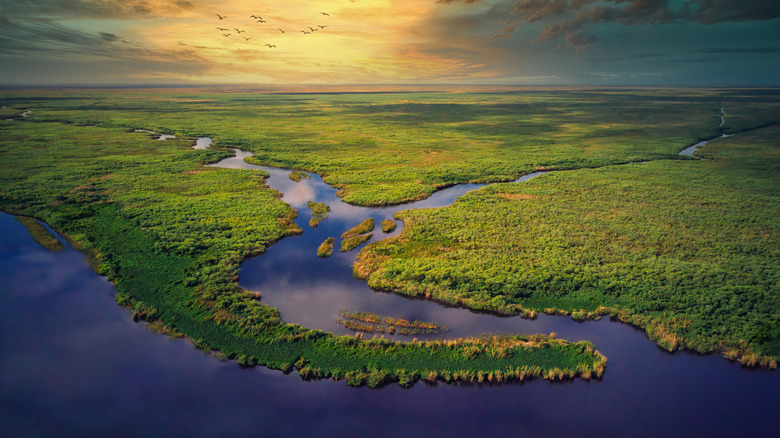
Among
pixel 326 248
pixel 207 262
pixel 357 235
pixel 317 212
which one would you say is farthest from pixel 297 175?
pixel 207 262

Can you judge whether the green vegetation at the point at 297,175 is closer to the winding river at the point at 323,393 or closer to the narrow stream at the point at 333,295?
the narrow stream at the point at 333,295

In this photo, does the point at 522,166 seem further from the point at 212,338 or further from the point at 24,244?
the point at 24,244

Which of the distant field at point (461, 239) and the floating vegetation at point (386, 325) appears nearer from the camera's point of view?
the distant field at point (461, 239)

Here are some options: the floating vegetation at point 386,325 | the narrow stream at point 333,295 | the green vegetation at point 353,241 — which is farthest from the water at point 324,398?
the green vegetation at point 353,241

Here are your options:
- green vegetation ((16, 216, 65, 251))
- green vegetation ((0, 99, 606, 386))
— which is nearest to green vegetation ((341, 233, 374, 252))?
green vegetation ((0, 99, 606, 386))

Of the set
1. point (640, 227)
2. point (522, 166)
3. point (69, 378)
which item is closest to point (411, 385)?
point (69, 378)

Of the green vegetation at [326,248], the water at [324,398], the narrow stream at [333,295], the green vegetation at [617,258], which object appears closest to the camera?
the water at [324,398]

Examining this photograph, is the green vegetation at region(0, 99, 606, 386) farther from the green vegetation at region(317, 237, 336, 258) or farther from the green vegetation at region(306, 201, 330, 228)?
the green vegetation at region(317, 237, 336, 258)
